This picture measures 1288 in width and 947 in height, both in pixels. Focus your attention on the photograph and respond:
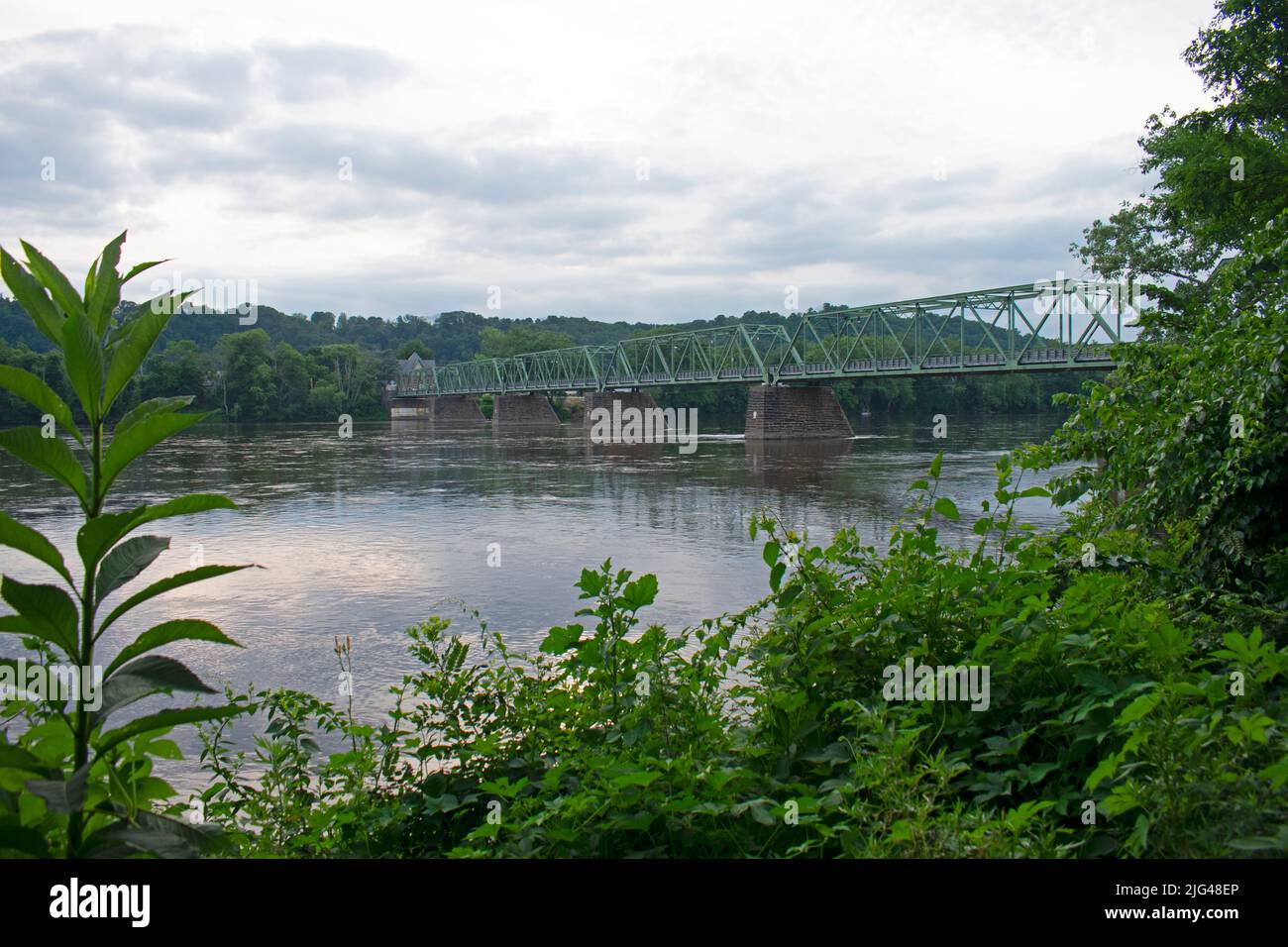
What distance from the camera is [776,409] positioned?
83.4m

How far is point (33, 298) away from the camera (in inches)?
79.5

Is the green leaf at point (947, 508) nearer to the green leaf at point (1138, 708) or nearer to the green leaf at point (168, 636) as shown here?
the green leaf at point (1138, 708)

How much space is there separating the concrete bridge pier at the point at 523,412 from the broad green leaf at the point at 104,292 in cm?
12236

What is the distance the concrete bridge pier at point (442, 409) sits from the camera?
14988 cm

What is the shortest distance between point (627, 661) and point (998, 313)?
248ft

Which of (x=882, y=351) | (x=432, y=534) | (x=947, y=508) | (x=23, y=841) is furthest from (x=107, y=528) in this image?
(x=882, y=351)

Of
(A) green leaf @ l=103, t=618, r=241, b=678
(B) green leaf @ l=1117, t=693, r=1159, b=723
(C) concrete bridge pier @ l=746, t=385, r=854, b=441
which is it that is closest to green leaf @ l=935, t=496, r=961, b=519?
(B) green leaf @ l=1117, t=693, r=1159, b=723

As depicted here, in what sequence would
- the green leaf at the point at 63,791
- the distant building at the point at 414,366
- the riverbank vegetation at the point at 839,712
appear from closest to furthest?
the green leaf at the point at 63,791 → the riverbank vegetation at the point at 839,712 → the distant building at the point at 414,366

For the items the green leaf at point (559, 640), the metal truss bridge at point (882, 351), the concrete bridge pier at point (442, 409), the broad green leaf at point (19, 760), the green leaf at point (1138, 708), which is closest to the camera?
the broad green leaf at point (19, 760)

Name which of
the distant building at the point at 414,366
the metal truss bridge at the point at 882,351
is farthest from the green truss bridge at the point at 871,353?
the distant building at the point at 414,366

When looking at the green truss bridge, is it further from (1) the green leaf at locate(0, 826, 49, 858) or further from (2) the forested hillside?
(1) the green leaf at locate(0, 826, 49, 858)

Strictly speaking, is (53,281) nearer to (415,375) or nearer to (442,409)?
(442,409)

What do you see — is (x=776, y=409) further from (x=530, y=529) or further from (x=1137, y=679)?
(x=1137, y=679)
